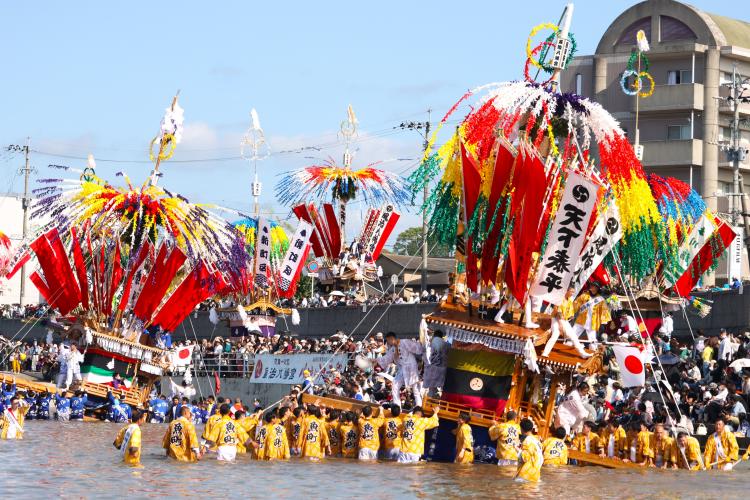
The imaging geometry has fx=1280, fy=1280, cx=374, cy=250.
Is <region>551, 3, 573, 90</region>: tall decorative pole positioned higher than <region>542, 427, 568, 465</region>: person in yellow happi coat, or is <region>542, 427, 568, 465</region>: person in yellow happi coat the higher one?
<region>551, 3, 573, 90</region>: tall decorative pole

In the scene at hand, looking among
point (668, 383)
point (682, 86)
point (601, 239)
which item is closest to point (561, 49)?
point (601, 239)

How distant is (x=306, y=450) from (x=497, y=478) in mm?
4296

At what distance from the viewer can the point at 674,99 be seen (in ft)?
168

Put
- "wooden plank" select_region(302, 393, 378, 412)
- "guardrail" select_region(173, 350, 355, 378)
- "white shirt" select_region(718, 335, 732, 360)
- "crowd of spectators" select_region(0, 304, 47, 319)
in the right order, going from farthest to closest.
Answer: "crowd of spectators" select_region(0, 304, 47, 319)
"guardrail" select_region(173, 350, 355, 378)
"white shirt" select_region(718, 335, 732, 360)
"wooden plank" select_region(302, 393, 378, 412)

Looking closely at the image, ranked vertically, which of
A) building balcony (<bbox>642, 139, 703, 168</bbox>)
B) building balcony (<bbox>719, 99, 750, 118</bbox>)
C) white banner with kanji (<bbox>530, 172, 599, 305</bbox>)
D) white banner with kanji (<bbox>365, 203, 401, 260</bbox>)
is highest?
building balcony (<bbox>719, 99, 750, 118</bbox>)

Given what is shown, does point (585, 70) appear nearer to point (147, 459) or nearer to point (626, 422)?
point (626, 422)

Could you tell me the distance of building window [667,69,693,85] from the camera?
51156 millimetres

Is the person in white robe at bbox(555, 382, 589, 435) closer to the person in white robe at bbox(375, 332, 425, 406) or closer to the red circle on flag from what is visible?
the red circle on flag

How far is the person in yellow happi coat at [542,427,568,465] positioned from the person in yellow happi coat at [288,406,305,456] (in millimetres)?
4626

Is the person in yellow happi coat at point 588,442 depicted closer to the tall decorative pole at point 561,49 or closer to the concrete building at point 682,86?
the tall decorative pole at point 561,49

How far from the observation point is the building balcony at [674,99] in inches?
1997

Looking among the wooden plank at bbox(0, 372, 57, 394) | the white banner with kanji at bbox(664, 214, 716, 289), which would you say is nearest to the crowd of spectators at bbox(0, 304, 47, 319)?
the wooden plank at bbox(0, 372, 57, 394)

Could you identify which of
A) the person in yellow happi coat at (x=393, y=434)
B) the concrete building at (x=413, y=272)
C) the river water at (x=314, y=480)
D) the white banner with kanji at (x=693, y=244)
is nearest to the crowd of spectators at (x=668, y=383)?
the white banner with kanji at (x=693, y=244)

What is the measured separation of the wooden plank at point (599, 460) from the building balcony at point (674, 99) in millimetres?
31659
